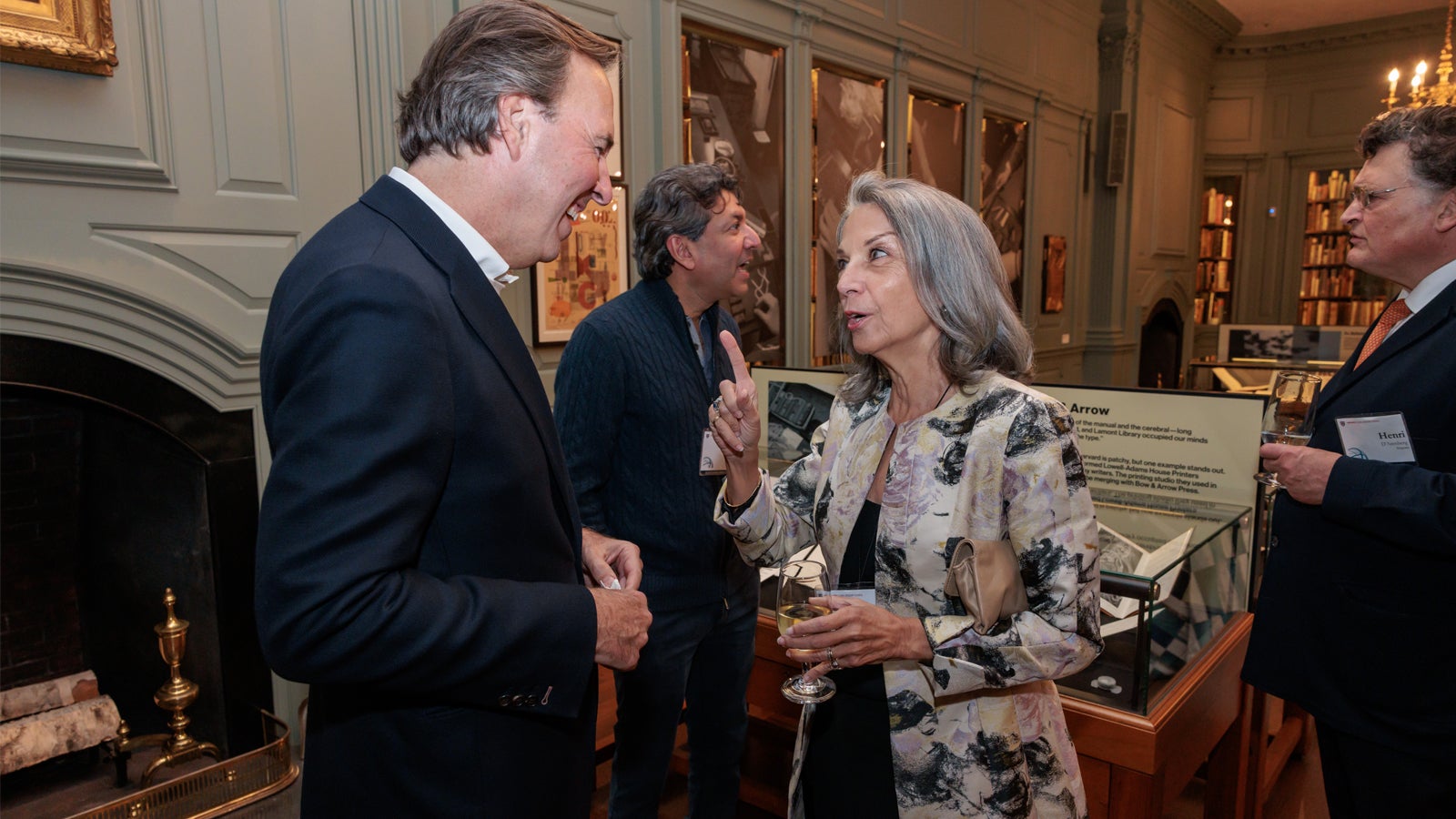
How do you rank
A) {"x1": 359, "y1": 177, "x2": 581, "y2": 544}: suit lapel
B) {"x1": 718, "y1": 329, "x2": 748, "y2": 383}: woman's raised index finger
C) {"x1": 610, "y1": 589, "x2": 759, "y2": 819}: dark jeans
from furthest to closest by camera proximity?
{"x1": 610, "y1": 589, "x2": 759, "y2": 819}: dark jeans → {"x1": 718, "y1": 329, "x2": 748, "y2": 383}: woman's raised index finger → {"x1": 359, "y1": 177, "x2": 581, "y2": 544}: suit lapel

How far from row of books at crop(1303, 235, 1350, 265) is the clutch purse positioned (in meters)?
11.2

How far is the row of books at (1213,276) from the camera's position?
10.8 metres

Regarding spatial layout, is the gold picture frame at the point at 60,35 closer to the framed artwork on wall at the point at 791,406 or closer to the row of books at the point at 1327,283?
Answer: the framed artwork on wall at the point at 791,406

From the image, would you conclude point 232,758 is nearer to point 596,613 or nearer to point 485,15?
point 596,613

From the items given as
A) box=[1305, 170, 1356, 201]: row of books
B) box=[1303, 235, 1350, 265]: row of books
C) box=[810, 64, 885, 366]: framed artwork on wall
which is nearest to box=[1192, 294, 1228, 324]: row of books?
box=[1303, 235, 1350, 265]: row of books

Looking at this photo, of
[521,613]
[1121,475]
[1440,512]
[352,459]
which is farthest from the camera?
[1121,475]

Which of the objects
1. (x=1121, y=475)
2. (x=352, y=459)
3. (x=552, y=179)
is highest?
(x=552, y=179)

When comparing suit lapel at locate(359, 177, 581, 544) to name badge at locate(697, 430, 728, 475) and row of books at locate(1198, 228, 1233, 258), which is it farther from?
row of books at locate(1198, 228, 1233, 258)

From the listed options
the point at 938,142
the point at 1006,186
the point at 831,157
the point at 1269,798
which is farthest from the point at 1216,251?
the point at 1269,798

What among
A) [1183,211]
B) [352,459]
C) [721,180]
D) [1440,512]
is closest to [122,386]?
[721,180]

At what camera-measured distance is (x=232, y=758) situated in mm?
2453

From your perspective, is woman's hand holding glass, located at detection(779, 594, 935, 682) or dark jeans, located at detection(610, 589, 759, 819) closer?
woman's hand holding glass, located at detection(779, 594, 935, 682)

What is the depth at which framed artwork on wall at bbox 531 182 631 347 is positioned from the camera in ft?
11.7

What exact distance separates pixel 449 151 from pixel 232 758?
2.22 meters
